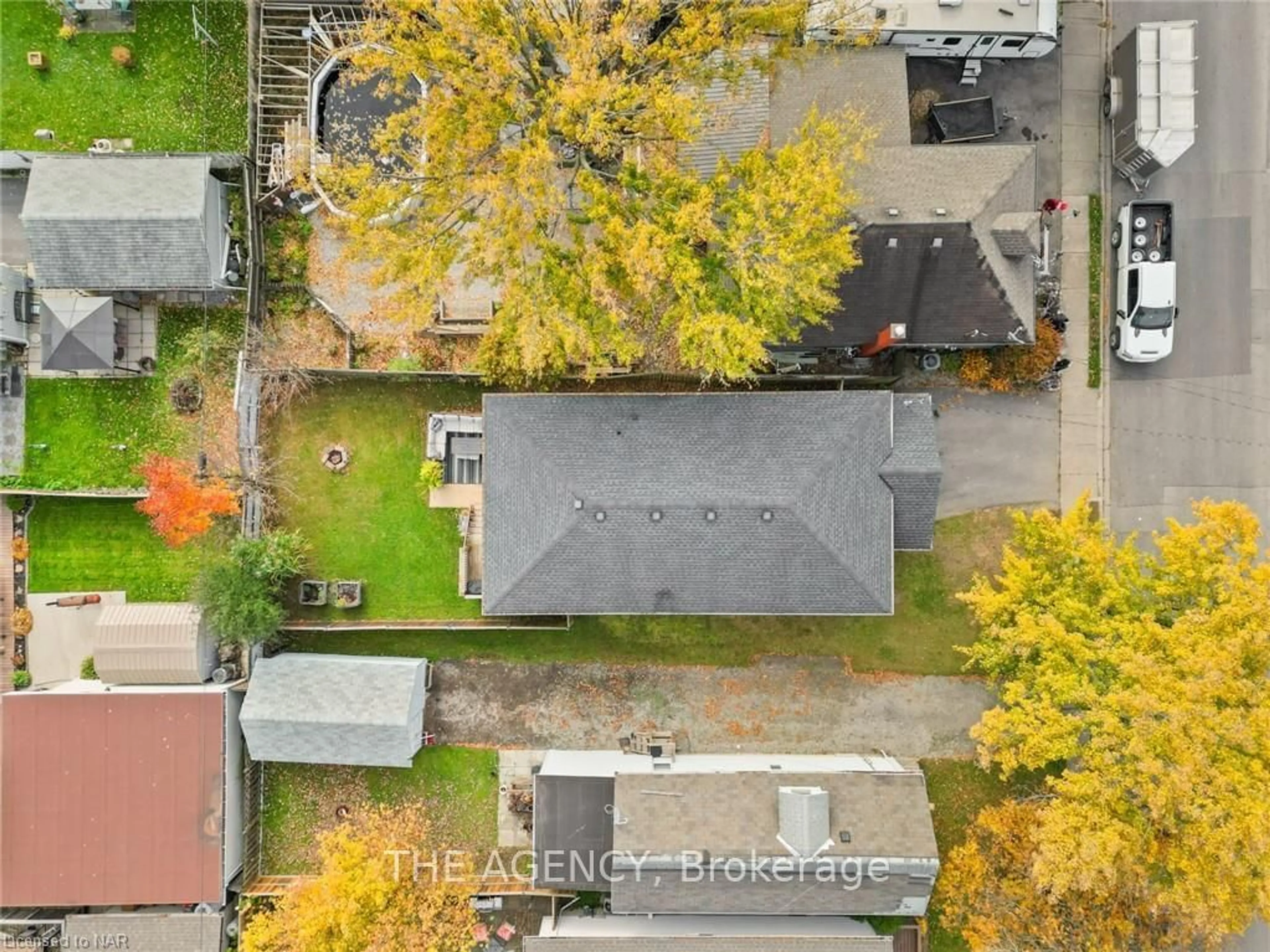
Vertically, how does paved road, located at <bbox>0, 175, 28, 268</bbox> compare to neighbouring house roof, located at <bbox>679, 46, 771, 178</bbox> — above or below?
below

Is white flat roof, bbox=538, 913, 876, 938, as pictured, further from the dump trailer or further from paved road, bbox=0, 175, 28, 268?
paved road, bbox=0, 175, 28, 268

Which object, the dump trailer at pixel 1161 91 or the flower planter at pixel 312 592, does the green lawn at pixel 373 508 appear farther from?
the dump trailer at pixel 1161 91

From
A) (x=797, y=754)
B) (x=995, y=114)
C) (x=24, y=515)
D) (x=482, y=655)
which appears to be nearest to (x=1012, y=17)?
(x=995, y=114)

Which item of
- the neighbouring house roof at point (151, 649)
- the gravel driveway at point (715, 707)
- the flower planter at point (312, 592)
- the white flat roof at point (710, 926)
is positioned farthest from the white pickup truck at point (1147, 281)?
the neighbouring house roof at point (151, 649)

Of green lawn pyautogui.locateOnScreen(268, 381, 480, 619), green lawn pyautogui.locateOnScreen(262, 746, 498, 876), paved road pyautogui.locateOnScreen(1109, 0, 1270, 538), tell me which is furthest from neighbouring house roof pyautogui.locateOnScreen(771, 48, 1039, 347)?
green lawn pyautogui.locateOnScreen(262, 746, 498, 876)

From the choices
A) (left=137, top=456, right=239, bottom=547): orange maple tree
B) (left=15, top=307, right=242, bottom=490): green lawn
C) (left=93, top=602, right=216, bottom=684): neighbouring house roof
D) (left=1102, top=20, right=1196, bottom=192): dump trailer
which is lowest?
(left=93, top=602, right=216, bottom=684): neighbouring house roof

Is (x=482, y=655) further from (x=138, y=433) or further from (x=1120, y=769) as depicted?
(x=1120, y=769)

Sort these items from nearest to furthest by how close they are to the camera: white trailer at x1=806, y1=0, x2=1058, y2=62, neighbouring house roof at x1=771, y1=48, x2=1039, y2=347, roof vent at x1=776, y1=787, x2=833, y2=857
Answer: roof vent at x1=776, y1=787, x2=833, y2=857
neighbouring house roof at x1=771, y1=48, x2=1039, y2=347
white trailer at x1=806, y1=0, x2=1058, y2=62
